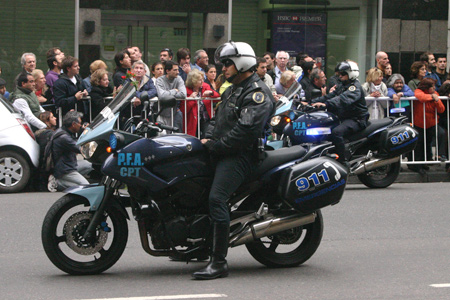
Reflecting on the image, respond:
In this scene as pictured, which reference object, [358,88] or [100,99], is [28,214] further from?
[358,88]

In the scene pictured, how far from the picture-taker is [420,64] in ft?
49.5

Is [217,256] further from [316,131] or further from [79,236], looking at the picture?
[316,131]

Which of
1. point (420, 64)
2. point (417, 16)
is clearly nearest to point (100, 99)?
point (420, 64)

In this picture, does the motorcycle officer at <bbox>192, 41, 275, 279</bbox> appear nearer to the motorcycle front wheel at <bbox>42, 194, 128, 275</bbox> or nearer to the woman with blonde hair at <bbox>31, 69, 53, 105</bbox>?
the motorcycle front wheel at <bbox>42, 194, 128, 275</bbox>

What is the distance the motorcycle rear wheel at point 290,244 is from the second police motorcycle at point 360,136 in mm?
4782

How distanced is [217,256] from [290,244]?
0.79m

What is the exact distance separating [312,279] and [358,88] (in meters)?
5.69

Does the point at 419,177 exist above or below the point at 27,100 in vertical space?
below

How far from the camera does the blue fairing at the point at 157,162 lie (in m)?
6.34

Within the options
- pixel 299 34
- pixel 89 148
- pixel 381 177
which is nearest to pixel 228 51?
pixel 89 148

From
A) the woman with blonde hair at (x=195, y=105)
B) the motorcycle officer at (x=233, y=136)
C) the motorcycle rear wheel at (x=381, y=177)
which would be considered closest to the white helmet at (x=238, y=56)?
the motorcycle officer at (x=233, y=136)

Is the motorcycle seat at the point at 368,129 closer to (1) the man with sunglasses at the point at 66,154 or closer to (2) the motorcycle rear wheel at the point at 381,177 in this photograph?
(2) the motorcycle rear wheel at the point at 381,177

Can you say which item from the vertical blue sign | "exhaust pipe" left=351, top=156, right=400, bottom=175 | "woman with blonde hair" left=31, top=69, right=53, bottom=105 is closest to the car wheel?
"woman with blonde hair" left=31, top=69, right=53, bottom=105

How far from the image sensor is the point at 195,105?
1316cm
